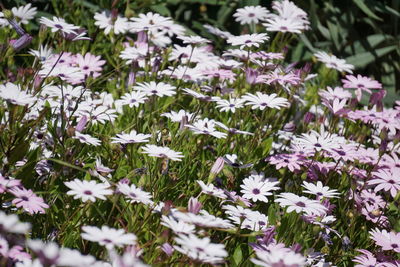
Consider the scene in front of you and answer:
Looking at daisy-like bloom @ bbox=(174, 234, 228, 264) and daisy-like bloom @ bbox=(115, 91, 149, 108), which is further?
daisy-like bloom @ bbox=(115, 91, 149, 108)

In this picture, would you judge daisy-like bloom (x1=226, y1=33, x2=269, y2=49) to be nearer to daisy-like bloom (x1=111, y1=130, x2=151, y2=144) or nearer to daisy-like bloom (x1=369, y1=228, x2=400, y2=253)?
daisy-like bloom (x1=111, y1=130, x2=151, y2=144)

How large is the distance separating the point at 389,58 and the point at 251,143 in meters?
1.84

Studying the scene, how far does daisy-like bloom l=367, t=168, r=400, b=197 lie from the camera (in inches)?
69.8

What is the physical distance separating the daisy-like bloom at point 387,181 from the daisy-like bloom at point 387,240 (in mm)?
147

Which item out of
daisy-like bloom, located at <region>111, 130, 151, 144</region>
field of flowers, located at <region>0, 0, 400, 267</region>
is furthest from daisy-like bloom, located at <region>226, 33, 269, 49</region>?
daisy-like bloom, located at <region>111, 130, 151, 144</region>

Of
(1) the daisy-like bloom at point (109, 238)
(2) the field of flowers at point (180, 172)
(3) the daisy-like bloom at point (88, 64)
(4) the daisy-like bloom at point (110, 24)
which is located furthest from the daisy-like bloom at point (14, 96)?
(4) the daisy-like bloom at point (110, 24)

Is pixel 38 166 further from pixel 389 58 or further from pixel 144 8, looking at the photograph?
pixel 389 58

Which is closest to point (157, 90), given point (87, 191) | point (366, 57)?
point (87, 191)

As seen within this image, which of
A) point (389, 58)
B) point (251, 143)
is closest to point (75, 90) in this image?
point (251, 143)

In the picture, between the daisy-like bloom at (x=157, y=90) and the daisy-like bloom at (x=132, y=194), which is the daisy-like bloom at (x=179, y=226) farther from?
the daisy-like bloom at (x=157, y=90)

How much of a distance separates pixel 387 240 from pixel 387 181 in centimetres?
24

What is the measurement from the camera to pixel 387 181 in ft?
5.94

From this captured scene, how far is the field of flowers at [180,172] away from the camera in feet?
4.11

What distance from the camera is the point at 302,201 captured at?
4.91 feet
